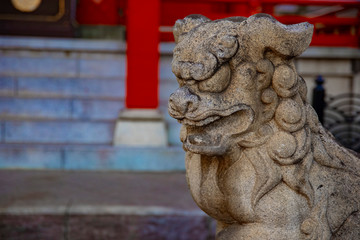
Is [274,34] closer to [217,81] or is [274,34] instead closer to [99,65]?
[217,81]

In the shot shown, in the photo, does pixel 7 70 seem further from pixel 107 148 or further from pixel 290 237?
pixel 290 237

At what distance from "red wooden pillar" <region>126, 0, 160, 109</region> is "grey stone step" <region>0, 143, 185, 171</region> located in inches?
20.5

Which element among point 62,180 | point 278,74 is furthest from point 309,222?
point 62,180

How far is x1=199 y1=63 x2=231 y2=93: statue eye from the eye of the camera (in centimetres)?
155

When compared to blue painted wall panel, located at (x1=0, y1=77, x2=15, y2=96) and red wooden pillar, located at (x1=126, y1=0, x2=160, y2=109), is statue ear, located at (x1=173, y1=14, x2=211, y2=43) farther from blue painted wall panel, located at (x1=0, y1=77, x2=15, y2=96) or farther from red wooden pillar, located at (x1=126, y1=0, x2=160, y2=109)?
blue painted wall panel, located at (x1=0, y1=77, x2=15, y2=96)

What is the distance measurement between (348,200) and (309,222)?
0.63 ft

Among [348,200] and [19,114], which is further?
[19,114]

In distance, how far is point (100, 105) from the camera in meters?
4.93

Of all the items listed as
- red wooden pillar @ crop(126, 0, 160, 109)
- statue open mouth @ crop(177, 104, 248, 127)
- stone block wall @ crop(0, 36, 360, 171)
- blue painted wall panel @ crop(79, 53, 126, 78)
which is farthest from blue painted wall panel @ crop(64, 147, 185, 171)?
statue open mouth @ crop(177, 104, 248, 127)

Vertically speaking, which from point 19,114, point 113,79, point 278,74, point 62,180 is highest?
point 278,74

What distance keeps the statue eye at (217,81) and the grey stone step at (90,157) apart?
281cm

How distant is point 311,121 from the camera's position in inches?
66.1

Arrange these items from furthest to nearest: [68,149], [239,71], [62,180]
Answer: [68,149] < [62,180] < [239,71]

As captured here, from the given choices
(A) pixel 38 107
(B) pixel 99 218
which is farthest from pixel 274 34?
(A) pixel 38 107
